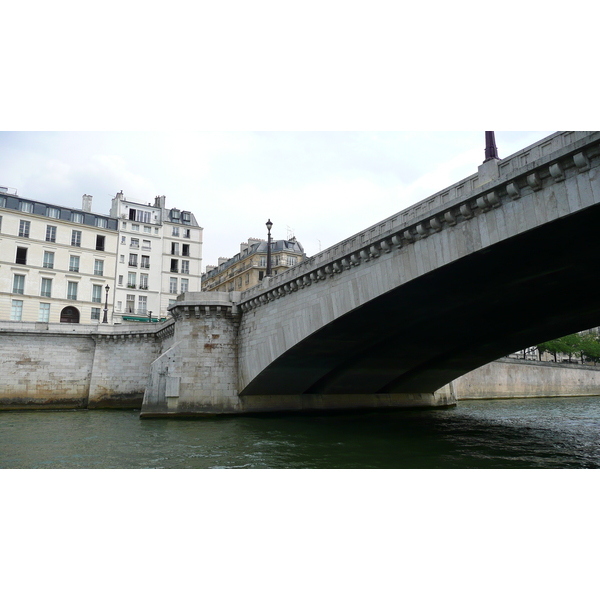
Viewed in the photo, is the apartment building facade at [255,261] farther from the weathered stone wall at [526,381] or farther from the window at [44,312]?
the weathered stone wall at [526,381]

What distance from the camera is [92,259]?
51062mm

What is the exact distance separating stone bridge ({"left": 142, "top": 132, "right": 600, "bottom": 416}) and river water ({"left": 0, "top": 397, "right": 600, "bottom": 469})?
2.83 metres

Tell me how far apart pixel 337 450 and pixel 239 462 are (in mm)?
3660

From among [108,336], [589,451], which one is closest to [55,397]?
[108,336]

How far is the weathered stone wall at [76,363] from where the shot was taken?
36.0 metres

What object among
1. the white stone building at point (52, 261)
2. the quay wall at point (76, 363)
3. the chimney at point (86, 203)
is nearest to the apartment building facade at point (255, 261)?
the white stone building at point (52, 261)

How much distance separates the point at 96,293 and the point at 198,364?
91.0 feet

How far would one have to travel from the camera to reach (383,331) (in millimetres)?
23875

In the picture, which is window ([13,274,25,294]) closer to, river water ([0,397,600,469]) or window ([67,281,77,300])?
window ([67,281,77,300])

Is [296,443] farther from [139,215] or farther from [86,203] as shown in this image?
[86,203]

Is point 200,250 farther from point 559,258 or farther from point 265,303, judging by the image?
point 559,258

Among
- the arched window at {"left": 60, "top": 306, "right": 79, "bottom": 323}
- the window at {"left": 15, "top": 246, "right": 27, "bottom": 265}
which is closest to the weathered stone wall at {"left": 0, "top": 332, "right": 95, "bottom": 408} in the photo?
the arched window at {"left": 60, "top": 306, "right": 79, "bottom": 323}

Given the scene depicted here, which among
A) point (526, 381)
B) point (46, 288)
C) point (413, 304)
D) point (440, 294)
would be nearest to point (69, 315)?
point (46, 288)

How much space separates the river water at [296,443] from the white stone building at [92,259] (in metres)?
23.3
